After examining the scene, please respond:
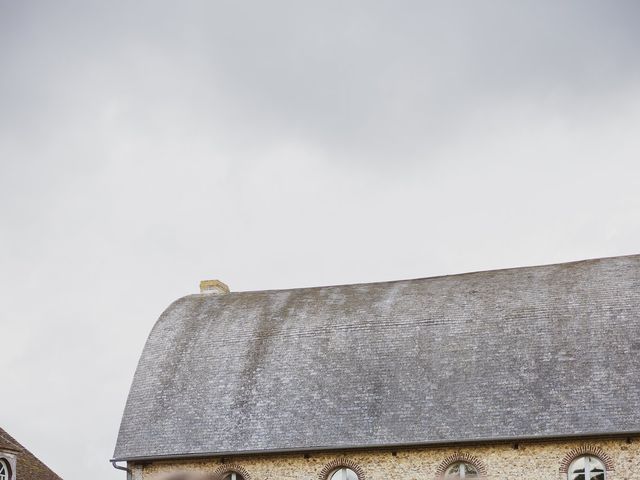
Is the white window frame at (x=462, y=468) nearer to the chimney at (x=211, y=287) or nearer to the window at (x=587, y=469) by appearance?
the window at (x=587, y=469)

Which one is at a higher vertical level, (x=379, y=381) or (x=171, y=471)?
(x=379, y=381)

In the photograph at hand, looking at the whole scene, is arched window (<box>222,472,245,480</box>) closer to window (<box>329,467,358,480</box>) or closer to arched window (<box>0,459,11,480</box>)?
window (<box>329,467,358,480</box>)

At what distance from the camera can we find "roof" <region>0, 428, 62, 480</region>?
105ft

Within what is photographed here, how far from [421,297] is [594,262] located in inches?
233

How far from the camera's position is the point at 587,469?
2667 centimetres

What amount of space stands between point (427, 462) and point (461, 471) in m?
0.99

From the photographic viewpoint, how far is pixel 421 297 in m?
33.4

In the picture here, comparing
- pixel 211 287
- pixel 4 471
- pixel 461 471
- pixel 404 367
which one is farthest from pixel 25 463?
pixel 461 471

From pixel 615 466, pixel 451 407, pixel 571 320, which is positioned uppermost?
pixel 571 320

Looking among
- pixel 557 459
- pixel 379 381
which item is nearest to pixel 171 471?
pixel 379 381

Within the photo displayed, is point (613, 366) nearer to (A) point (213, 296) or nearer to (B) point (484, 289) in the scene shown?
(B) point (484, 289)

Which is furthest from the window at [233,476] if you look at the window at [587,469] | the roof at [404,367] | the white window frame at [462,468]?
the window at [587,469]

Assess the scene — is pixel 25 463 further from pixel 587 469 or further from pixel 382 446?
pixel 587 469

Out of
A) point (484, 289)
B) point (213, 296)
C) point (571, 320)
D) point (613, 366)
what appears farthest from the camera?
point (213, 296)
